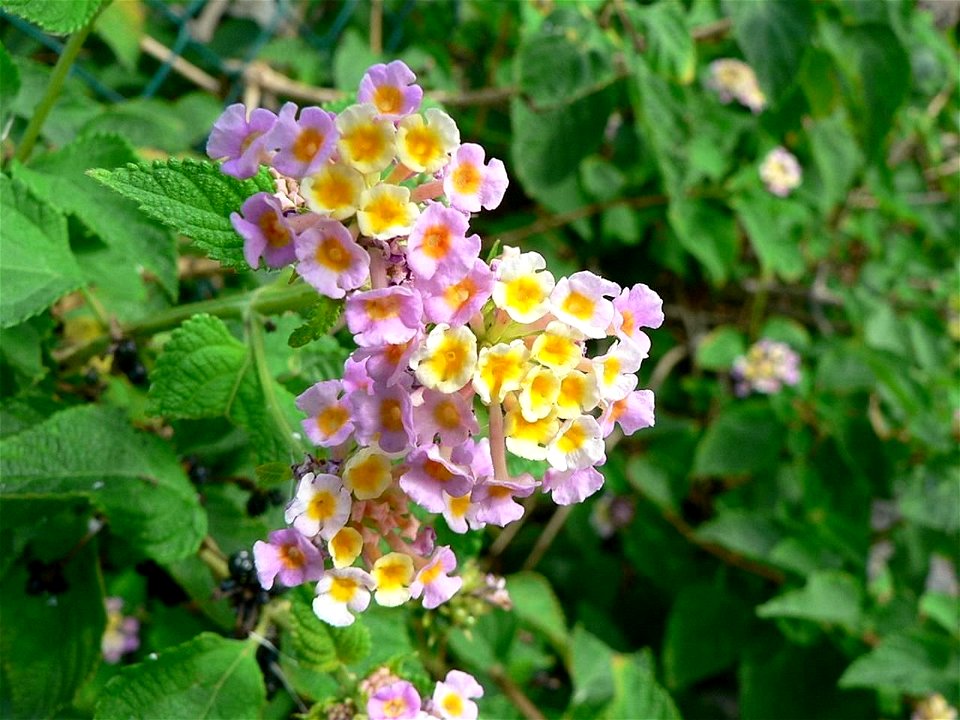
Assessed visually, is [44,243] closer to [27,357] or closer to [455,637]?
[27,357]

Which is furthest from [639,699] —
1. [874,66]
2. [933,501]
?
[874,66]

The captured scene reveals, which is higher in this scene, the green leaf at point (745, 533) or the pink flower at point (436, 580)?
the pink flower at point (436, 580)

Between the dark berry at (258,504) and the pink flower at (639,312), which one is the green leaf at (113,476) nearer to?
the dark berry at (258,504)

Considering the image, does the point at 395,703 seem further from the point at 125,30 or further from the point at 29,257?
the point at 125,30

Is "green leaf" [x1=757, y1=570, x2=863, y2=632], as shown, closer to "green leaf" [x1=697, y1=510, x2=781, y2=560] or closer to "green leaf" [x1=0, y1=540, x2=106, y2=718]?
"green leaf" [x1=697, y1=510, x2=781, y2=560]

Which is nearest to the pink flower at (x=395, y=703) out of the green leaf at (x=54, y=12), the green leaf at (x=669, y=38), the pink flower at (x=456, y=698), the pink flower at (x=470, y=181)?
the pink flower at (x=456, y=698)

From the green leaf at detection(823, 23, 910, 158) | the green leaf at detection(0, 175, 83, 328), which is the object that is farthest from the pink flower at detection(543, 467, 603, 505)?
the green leaf at detection(823, 23, 910, 158)

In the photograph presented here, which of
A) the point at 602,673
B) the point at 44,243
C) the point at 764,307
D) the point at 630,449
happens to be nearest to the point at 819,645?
the point at 602,673
